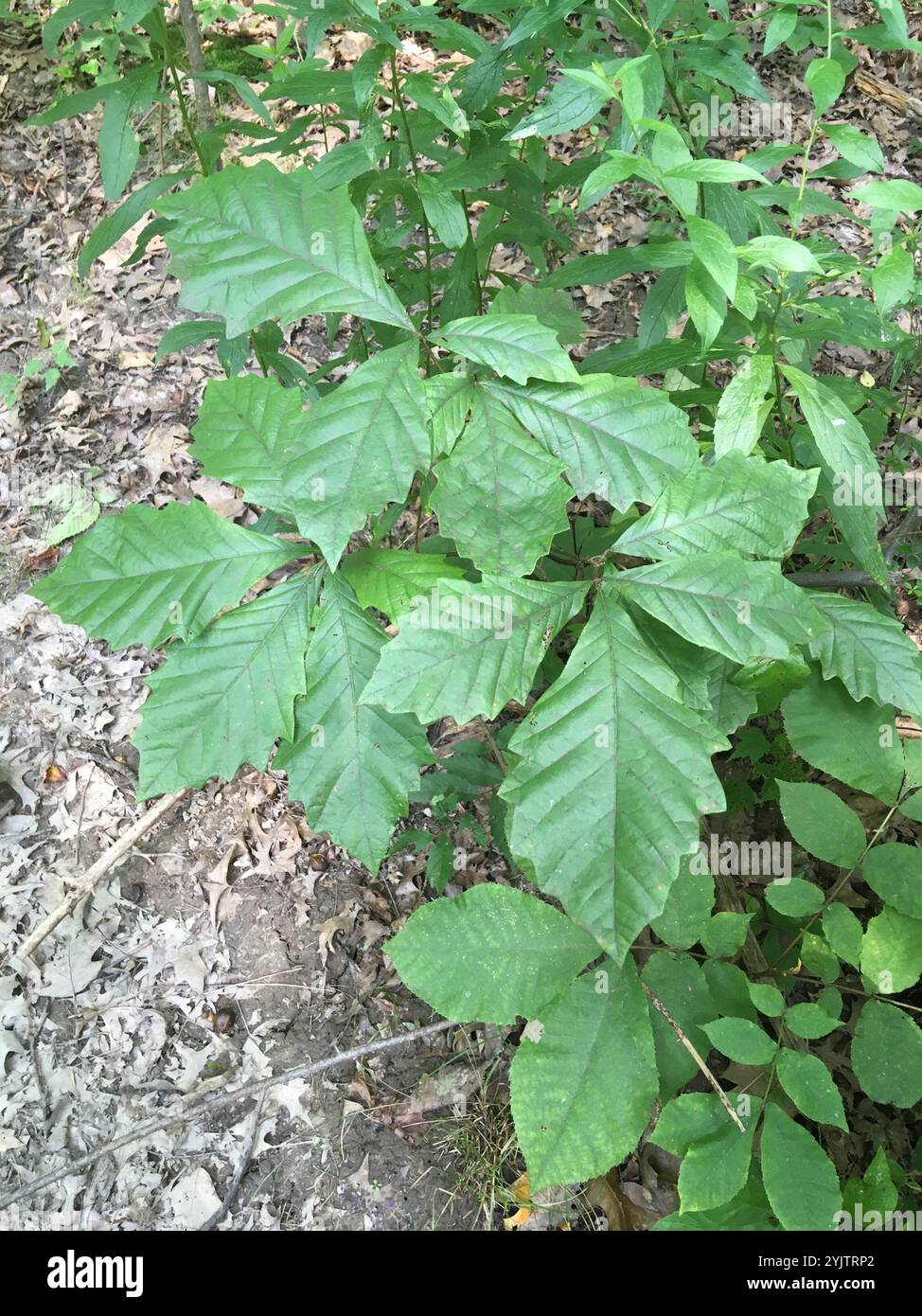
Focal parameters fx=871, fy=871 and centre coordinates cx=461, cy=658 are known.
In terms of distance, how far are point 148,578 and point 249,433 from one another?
35 cm

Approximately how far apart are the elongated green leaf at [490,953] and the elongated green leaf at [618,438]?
33.7 inches

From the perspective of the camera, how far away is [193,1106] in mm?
2547

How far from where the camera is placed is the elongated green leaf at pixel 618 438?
1471 millimetres

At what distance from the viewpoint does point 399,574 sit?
1670mm

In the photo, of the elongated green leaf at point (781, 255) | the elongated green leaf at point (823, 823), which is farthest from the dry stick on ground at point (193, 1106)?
the elongated green leaf at point (781, 255)

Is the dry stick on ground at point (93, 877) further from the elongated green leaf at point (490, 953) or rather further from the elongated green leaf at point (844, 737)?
the elongated green leaf at point (844, 737)

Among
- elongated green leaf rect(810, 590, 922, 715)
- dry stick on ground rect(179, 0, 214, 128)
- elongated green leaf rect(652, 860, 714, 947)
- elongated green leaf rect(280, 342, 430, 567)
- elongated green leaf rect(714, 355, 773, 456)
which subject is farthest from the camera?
dry stick on ground rect(179, 0, 214, 128)

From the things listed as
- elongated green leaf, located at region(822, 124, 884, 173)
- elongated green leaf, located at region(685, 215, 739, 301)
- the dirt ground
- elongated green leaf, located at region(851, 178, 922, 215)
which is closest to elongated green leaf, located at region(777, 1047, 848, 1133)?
the dirt ground

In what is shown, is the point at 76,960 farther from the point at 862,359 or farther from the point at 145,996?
the point at 862,359

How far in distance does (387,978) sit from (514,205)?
7.46ft

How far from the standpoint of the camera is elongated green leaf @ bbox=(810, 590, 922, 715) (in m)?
1.77

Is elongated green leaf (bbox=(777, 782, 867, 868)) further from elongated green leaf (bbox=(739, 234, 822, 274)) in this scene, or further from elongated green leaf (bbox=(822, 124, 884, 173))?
elongated green leaf (bbox=(822, 124, 884, 173))

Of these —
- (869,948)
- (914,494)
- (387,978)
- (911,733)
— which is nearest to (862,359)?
(914,494)

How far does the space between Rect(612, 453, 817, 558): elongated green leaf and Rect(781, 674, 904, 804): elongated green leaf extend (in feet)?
2.09
